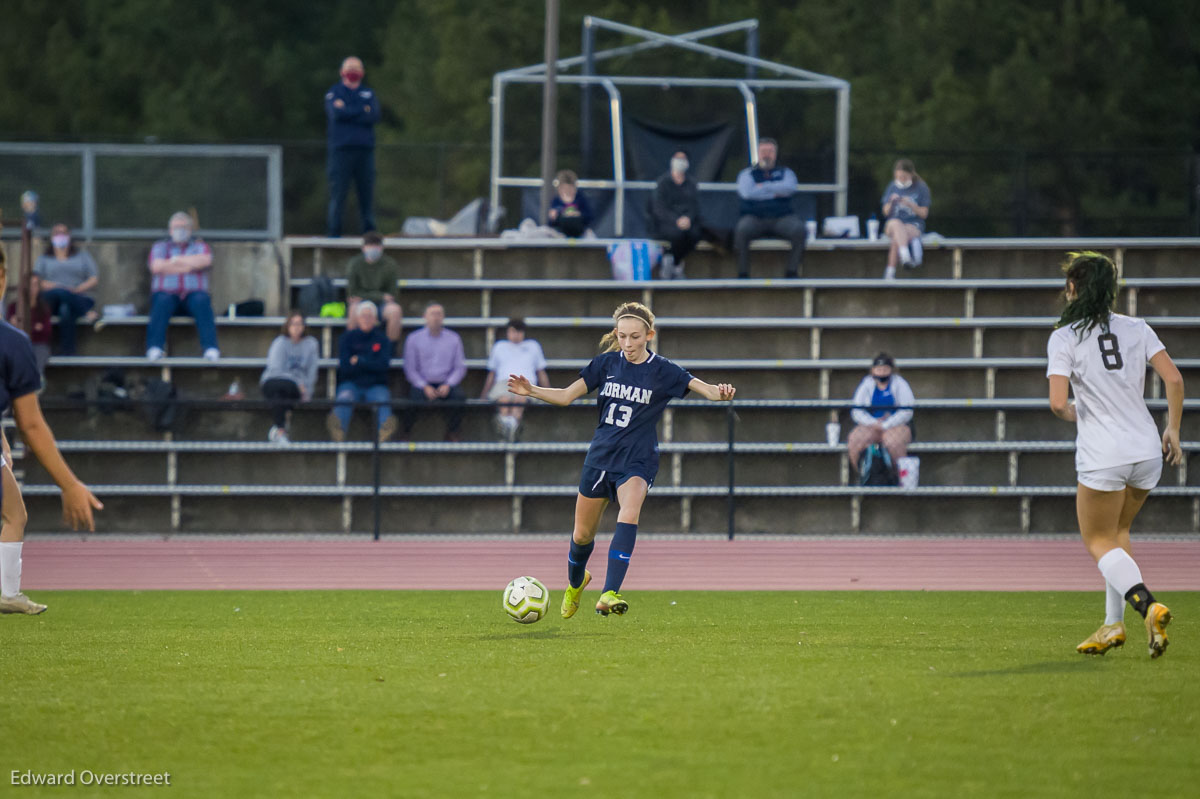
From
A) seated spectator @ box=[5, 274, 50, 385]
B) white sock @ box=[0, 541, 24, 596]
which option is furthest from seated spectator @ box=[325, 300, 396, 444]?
white sock @ box=[0, 541, 24, 596]

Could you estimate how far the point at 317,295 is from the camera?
19.0 meters

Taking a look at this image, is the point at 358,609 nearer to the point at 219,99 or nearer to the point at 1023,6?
the point at 1023,6

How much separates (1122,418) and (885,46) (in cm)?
3442

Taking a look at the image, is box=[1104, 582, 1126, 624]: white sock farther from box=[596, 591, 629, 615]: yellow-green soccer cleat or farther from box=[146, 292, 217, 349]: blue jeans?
box=[146, 292, 217, 349]: blue jeans

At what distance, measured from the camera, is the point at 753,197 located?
19.7 metres

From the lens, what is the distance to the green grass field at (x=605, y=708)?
5.43 m

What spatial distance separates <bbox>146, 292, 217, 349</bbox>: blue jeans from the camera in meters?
18.2

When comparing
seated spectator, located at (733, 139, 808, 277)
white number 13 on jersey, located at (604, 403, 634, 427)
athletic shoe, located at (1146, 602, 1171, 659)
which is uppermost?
seated spectator, located at (733, 139, 808, 277)

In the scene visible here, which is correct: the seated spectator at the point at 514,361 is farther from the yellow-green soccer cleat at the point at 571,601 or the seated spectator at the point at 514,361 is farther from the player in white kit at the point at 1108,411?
the player in white kit at the point at 1108,411

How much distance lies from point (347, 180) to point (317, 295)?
2019 millimetres

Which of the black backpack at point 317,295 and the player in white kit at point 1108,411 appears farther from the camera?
the black backpack at point 317,295

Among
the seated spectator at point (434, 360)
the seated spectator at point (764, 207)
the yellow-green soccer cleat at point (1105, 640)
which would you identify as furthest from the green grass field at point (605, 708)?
the seated spectator at point (764, 207)

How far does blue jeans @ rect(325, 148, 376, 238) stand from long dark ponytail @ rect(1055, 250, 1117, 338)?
1344 centimetres

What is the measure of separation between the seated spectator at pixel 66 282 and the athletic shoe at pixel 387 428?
435 centimetres
